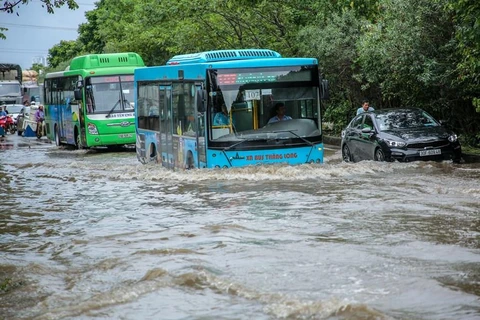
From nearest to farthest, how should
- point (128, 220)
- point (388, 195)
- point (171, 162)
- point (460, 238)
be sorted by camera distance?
Answer: point (460, 238)
point (128, 220)
point (388, 195)
point (171, 162)

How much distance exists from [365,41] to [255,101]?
8.49 metres

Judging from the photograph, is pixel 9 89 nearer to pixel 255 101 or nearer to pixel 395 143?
pixel 395 143

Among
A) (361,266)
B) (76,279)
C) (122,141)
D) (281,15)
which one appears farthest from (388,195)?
(281,15)

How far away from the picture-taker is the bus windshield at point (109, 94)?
102 ft

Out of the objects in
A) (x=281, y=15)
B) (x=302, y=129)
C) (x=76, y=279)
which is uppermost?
(x=281, y=15)

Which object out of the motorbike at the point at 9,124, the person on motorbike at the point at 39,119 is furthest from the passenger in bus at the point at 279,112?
the motorbike at the point at 9,124

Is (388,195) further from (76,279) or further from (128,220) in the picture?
(76,279)

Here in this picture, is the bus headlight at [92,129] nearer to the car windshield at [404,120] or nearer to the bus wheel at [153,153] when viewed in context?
the bus wheel at [153,153]

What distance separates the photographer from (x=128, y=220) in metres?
14.5

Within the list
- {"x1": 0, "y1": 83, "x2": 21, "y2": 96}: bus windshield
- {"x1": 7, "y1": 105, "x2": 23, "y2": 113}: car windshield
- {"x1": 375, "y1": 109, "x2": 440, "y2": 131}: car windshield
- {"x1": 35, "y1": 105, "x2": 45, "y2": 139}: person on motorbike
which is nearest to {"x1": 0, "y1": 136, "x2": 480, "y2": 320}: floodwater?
{"x1": 375, "y1": 109, "x2": 440, "y2": 131}: car windshield

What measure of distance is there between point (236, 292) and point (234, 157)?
9.95 meters

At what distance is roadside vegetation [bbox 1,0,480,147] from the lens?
23203 mm

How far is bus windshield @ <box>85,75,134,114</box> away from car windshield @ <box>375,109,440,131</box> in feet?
37.6

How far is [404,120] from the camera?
21859mm
